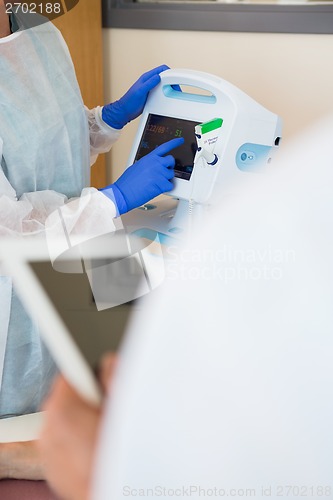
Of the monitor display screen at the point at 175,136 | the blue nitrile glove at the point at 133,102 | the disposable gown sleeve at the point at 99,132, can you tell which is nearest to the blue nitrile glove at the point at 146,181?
the monitor display screen at the point at 175,136

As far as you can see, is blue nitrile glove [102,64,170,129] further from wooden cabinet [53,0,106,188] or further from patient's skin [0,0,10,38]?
wooden cabinet [53,0,106,188]

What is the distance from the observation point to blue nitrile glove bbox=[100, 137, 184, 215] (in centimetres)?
125

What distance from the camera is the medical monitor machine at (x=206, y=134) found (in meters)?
1.21

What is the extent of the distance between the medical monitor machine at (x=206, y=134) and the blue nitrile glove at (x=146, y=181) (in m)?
0.03

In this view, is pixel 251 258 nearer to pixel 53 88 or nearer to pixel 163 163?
pixel 163 163

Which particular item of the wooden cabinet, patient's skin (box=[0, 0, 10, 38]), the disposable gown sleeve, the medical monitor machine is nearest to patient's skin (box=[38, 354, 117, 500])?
the medical monitor machine

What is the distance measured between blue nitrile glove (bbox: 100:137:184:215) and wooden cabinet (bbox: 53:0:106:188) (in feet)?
3.15

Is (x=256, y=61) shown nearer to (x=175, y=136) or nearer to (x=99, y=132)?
(x=99, y=132)

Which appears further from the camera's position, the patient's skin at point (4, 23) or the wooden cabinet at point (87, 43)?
the wooden cabinet at point (87, 43)

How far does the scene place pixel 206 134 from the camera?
3.93 feet

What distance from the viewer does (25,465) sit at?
0.73m

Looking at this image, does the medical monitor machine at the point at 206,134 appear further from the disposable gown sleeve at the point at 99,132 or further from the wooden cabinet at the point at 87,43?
the wooden cabinet at the point at 87,43

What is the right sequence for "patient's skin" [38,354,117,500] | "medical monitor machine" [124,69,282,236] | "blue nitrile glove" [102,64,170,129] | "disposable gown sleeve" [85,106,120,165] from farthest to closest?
"disposable gown sleeve" [85,106,120,165]
"blue nitrile glove" [102,64,170,129]
"medical monitor machine" [124,69,282,236]
"patient's skin" [38,354,117,500]

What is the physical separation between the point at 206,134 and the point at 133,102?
346mm
